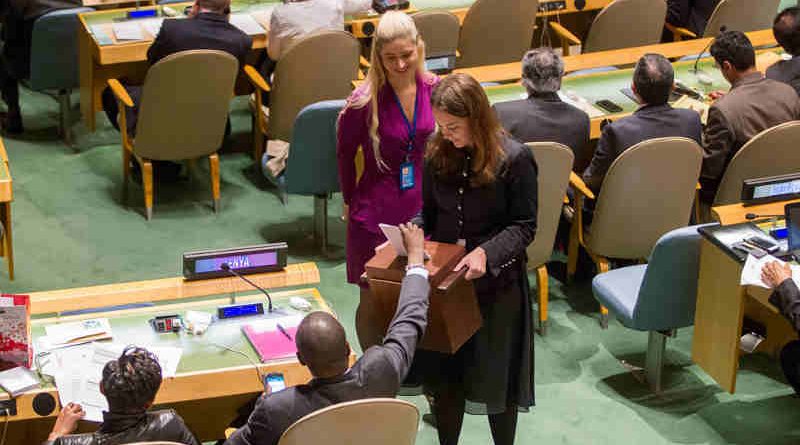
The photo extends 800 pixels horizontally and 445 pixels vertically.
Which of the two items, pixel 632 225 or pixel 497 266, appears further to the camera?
pixel 632 225

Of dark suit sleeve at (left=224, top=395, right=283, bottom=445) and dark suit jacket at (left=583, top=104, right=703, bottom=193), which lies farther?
dark suit jacket at (left=583, top=104, right=703, bottom=193)

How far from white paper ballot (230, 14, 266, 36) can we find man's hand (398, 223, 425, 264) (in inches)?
130

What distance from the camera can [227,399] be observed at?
3938 millimetres

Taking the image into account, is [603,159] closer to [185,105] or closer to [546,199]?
[546,199]

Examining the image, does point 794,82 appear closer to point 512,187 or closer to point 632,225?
point 632,225

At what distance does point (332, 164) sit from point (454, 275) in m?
2.15

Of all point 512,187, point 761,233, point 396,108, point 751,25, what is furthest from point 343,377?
point 751,25

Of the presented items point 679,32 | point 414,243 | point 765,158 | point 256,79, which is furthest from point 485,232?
point 679,32

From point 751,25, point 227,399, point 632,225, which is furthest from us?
point 751,25

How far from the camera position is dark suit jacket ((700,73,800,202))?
5.40 metres

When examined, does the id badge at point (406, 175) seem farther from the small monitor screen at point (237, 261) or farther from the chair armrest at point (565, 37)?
the chair armrest at point (565, 37)

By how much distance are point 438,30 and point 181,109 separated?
5.08ft

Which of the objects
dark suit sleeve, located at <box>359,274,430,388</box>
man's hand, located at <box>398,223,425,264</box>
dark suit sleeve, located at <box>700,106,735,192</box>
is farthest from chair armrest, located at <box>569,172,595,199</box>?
dark suit sleeve, located at <box>359,274,430,388</box>

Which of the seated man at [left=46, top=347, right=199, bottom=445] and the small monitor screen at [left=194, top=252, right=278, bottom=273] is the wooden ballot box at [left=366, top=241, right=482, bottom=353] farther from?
the seated man at [left=46, top=347, right=199, bottom=445]
